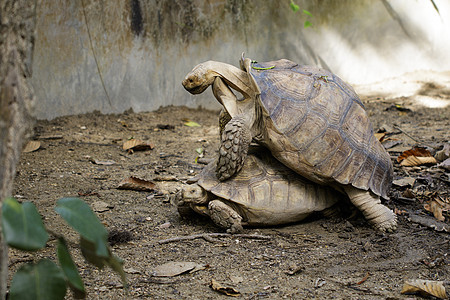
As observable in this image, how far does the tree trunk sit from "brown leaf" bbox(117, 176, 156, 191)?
234 cm

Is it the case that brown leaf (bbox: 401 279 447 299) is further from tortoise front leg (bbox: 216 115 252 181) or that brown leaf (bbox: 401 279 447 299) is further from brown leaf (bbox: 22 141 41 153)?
brown leaf (bbox: 22 141 41 153)

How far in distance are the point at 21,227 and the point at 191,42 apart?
563cm

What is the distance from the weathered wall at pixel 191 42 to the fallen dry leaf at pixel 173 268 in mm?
3471

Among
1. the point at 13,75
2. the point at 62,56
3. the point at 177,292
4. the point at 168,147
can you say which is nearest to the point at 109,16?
the point at 62,56

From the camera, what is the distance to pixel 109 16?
19.1ft

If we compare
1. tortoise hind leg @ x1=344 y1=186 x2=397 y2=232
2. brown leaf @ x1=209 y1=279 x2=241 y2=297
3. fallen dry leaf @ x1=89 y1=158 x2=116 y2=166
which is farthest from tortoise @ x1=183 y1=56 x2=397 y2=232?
fallen dry leaf @ x1=89 y1=158 x2=116 y2=166

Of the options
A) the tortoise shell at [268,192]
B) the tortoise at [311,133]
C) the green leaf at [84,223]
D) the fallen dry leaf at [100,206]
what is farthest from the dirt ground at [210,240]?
the green leaf at [84,223]

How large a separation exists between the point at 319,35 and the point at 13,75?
6.55 meters

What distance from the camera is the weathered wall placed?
18.0 ft

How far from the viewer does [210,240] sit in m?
2.89

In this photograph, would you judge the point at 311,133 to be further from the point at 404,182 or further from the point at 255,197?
the point at 404,182

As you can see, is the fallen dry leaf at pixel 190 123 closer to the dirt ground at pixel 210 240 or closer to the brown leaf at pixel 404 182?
the dirt ground at pixel 210 240

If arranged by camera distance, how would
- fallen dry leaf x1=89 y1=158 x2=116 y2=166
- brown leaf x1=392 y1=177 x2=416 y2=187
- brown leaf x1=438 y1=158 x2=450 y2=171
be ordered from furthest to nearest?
fallen dry leaf x1=89 y1=158 x2=116 y2=166
brown leaf x1=438 y1=158 x2=450 y2=171
brown leaf x1=392 y1=177 x2=416 y2=187

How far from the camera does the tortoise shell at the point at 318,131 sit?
299 centimetres
